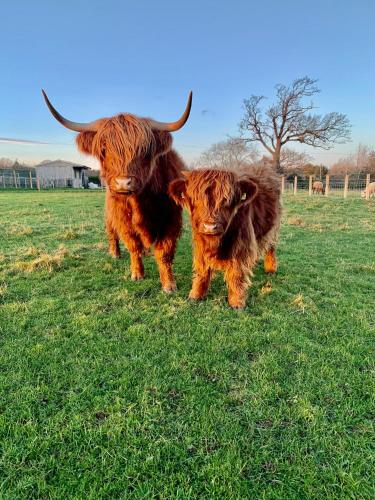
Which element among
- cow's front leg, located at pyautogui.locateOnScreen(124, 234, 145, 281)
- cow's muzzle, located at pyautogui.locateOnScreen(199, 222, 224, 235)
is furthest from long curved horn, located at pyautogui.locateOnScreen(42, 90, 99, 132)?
cow's muzzle, located at pyautogui.locateOnScreen(199, 222, 224, 235)

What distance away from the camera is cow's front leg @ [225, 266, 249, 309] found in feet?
11.2

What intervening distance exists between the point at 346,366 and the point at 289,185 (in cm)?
3382

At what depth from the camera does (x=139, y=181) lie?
312cm

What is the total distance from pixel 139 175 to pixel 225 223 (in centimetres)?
98

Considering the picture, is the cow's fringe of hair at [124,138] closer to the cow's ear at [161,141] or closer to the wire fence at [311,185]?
the cow's ear at [161,141]

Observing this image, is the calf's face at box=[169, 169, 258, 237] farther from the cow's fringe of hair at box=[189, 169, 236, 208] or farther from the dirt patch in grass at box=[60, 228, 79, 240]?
the dirt patch in grass at box=[60, 228, 79, 240]

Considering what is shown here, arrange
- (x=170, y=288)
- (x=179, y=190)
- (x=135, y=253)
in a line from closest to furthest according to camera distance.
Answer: (x=179, y=190), (x=170, y=288), (x=135, y=253)

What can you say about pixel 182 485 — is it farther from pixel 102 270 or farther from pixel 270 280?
pixel 102 270

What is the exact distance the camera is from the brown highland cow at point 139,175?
304 cm

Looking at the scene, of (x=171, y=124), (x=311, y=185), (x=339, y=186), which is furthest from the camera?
(x=339, y=186)

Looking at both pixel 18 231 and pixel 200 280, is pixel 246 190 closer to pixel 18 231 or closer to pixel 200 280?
pixel 200 280

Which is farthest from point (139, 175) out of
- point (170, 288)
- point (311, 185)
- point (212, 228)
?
point (311, 185)

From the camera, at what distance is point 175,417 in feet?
6.05

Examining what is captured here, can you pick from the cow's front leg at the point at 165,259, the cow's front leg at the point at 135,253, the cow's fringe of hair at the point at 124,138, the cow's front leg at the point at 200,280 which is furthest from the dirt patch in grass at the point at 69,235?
the cow's front leg at the point at 200,280
